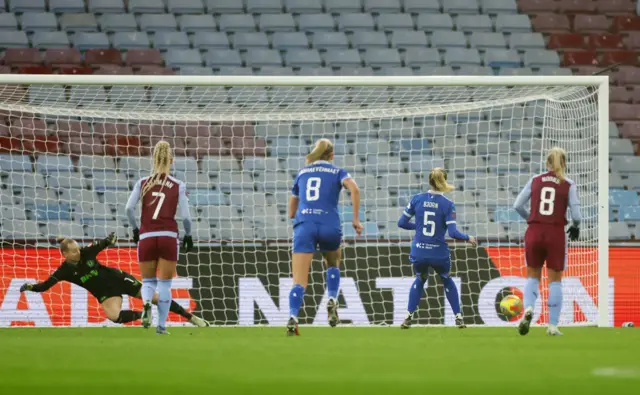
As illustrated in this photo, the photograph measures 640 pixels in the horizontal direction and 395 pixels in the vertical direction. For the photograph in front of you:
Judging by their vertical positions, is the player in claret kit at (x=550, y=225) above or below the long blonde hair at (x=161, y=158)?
below

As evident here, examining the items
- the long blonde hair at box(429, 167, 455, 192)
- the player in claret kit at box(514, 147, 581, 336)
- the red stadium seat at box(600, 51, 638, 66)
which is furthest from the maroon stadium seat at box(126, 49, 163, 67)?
the player in claret kit at box(514, 147, 581, 336)

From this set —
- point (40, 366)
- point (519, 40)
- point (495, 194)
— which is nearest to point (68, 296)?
point (495, 194)

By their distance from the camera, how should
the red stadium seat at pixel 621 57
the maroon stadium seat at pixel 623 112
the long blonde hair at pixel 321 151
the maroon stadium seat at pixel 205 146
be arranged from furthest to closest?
the red stadium seat at pixel 621 57 → the maroon stadium seat at pixel 623 112 → the maroon stadium seat at pixel 205 146 → the long blonde hair at pixel 321 151

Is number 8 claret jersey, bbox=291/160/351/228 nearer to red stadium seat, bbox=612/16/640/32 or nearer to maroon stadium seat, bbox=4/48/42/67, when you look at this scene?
maroon stadium seat, bbox=4/48/42/67

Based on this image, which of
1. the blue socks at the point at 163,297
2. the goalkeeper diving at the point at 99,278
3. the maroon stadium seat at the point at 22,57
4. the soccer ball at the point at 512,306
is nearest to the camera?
the blue socks at the point at 163,297

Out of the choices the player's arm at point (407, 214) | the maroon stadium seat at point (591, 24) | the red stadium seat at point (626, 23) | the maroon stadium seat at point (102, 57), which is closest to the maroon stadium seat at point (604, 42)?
the maroon stadium seat at point (591, 24)

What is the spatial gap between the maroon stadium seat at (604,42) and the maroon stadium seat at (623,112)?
136 cm

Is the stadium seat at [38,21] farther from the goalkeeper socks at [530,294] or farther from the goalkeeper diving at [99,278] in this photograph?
the goalkeeper socks at [530,294]

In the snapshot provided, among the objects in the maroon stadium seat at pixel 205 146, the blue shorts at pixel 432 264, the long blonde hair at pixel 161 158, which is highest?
the maroon stadium seat at pixel 205 146

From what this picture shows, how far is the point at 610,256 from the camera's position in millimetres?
12266

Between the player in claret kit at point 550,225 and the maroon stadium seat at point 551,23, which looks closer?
the player in claret kit at point 550,225

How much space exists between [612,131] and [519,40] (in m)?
2.32

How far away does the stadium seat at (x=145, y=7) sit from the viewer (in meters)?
17.8

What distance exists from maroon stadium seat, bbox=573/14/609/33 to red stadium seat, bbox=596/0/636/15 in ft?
0.67
